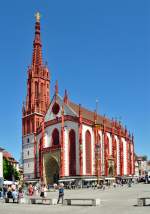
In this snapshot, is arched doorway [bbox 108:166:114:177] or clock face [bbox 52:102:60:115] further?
arched doorway [bbox 108:166:114:177]

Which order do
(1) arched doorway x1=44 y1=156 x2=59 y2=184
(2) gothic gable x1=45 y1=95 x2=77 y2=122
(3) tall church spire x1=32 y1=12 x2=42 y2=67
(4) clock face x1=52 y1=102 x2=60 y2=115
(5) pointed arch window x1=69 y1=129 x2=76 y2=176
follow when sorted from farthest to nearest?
(3) tall church spire x1=32 y1=12 x2=42 y2=67
(4) clock face x1=52 y1=102 x2=60 y2=115
(1) arched doorway x1=44 y1=156 x2=59 y2=184
(2) gothic gable x1=45 y1=95 x2=77 y2=122
(5) pointed arch window x1=69 y1=129 x2=76 y2=176

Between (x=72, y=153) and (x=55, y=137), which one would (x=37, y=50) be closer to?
(x=55, y=137)

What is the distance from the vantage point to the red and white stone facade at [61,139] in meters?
74.1

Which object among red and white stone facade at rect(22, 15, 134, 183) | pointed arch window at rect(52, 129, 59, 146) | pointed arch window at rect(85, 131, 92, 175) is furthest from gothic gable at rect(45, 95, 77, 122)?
pointed arch window at rect(85, 131, 92, 175)

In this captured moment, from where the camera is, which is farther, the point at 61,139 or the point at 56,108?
the point at 56,108

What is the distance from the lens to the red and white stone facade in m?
74.1

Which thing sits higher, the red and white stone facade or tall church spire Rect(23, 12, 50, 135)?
tall church spire Rect(23, 12, 50, 135)

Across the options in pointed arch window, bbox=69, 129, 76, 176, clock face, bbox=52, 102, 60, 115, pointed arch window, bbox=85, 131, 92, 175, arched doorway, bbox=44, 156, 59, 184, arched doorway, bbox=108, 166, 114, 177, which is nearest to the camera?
pointed arch window, bbox=69, 129, 76, 176

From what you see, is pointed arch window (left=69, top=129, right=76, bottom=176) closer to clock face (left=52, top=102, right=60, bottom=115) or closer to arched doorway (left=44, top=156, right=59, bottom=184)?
arched doorway (left=44, top=156, right=59, bottom=184)

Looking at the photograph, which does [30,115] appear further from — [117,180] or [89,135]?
[117,180]

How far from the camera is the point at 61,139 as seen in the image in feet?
246

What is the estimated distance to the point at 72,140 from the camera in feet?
245

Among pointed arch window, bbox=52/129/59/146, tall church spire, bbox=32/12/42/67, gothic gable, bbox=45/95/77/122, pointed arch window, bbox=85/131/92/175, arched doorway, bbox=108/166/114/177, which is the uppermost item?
tall church spire, bbox=32/12/42/67

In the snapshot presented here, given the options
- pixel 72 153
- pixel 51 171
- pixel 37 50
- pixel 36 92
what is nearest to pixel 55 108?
pixel 72 153
